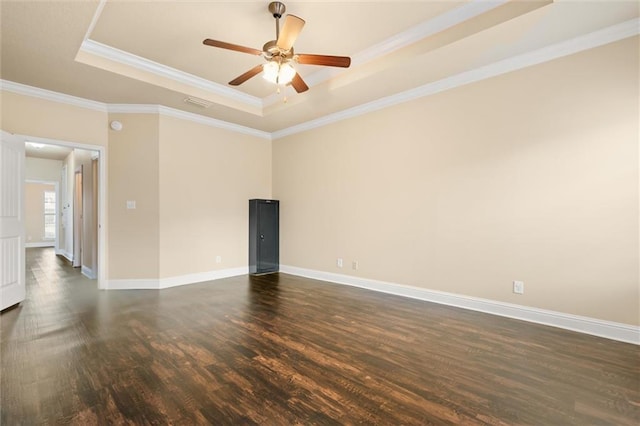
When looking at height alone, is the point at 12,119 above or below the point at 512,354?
above

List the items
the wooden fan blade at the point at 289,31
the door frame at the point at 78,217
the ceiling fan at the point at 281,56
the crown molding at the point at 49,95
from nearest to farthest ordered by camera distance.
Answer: the wooden fan blade at the point at 289,31, the ceiling fan at the point at 281,56, the crown molding at the point at 49,95, the door frame at the point at 78,217

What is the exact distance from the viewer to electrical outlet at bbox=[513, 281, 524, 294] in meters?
3.33

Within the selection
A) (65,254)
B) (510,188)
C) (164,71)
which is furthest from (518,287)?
(65,254)

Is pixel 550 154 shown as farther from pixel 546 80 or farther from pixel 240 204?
pixel 240 204

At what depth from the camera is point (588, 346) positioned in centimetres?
266

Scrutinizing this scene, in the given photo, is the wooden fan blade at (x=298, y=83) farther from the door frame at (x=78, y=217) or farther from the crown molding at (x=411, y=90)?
the door frame at (x=78, y=217)

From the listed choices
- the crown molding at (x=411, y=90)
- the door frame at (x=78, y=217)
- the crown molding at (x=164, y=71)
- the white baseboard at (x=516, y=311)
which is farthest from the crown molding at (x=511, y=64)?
the door frame at (x=78, y=217)

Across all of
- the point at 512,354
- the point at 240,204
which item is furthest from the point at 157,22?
the point at 512,354

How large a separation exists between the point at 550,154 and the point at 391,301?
97.1 inches

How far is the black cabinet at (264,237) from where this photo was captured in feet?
18.9

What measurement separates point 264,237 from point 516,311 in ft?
13.6

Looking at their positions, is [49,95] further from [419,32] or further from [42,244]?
[42,244]

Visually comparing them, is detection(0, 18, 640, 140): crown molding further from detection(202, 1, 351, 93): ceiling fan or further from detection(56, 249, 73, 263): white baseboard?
detection(56, 249, 73, 263): white baseboard

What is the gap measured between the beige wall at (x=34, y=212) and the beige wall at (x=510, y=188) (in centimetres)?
1140
